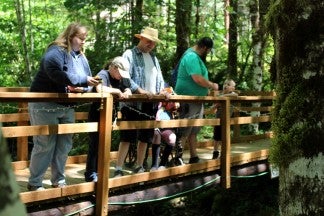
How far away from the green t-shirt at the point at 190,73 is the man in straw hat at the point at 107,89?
1.15 m

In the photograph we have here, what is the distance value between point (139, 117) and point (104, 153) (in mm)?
980

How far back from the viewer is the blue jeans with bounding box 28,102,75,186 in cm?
424

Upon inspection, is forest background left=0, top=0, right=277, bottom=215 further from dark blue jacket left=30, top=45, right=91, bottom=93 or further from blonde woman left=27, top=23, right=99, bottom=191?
dark blue jacket left=30, top=45, right=91, bottom=93

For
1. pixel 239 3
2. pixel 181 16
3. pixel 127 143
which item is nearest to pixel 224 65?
pixel 239 3

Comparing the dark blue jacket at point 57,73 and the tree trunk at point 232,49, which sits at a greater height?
the tree trunk at point 232,49

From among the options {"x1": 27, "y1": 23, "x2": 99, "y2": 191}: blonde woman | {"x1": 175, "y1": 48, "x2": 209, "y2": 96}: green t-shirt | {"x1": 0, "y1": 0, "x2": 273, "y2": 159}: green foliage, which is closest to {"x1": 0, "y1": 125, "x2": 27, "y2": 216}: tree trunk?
{"x1": 27, "y1": 23, "x2": 99, "y2": 191}: blonde woman

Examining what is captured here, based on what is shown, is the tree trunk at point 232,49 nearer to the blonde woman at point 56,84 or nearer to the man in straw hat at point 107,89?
the man in straw hat at point 107,89

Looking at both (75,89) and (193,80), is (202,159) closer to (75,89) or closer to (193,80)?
(193,80)

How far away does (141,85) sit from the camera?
5438 millimetres

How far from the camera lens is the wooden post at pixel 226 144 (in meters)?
6.45

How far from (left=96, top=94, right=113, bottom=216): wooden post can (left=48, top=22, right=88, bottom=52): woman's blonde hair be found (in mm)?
601

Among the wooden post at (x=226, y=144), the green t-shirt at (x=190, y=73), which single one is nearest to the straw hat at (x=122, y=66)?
the green t-shirt at (x=190, y=73)

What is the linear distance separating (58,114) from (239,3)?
31.8 feet

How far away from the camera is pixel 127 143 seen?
16.9 ft
